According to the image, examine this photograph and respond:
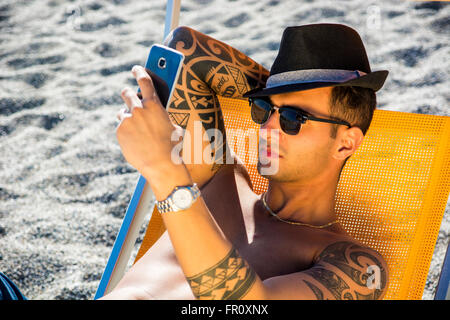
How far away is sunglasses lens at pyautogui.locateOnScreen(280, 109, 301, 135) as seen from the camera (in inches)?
60.3

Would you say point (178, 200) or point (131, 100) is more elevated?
point (131, 100)

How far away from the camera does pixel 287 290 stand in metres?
1.23

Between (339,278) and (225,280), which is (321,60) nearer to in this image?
(339,278)

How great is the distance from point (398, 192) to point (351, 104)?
0.50m

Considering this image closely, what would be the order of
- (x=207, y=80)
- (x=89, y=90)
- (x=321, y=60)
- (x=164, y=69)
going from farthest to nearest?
(x=89, y=90), (x=207, y=80), (x=321, y=60), (x=164, y=69)

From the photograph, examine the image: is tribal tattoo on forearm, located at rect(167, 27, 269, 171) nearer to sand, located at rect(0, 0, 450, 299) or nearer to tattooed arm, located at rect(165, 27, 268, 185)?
tattooed arm, located at rect(165, 27, 268, 185)

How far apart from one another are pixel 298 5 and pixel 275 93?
11.0 feet

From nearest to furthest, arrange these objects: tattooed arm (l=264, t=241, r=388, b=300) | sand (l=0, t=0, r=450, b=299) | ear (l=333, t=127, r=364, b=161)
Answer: tattooed arm (l=264, t=241, r=388, b=300), ear (l=333, t=127, r=364, b=161), sand (l=0, t=0, r=450, b=299)

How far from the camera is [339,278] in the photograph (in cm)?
132

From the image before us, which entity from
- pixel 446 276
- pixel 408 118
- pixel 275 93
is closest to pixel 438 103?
pixel 408 118

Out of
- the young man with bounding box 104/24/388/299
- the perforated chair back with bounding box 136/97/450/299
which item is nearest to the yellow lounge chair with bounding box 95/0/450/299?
the perforated chair back with bounding box 136/97/450/299

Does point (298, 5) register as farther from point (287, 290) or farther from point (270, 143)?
point (287, 290)

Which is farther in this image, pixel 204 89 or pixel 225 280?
pixel 204 89

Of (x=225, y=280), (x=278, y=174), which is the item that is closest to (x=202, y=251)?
(x=225, y=280)
